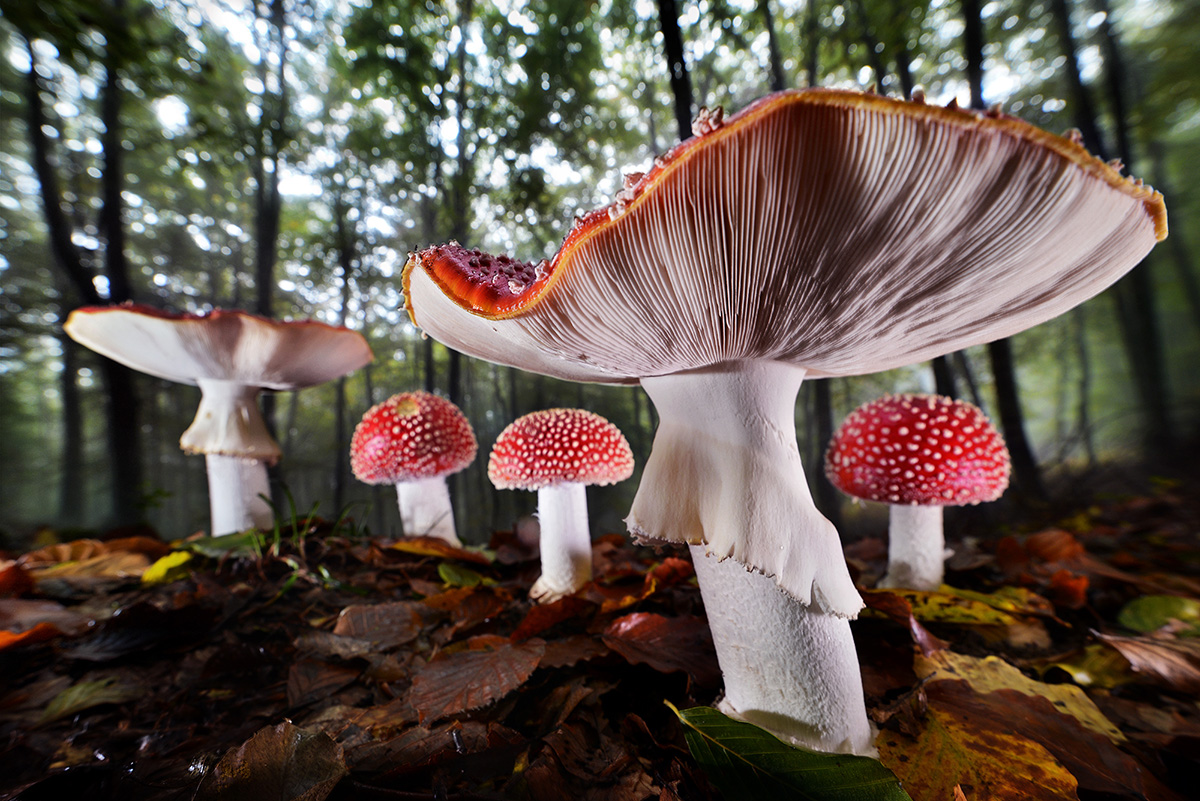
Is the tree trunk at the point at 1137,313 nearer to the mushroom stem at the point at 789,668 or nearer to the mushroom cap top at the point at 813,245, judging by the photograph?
the mushroom cap top at the point at 813,245

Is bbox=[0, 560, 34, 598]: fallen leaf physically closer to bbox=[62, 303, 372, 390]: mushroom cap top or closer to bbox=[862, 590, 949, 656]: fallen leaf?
bbox=[62, 303, 372, 390]: mushroom cap top

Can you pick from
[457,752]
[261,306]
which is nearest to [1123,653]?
[457,752]

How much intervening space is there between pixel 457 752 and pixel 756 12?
4978mm

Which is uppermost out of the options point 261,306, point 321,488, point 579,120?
point 579,120

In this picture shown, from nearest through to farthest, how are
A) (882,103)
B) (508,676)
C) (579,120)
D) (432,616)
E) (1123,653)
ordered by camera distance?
(882,103) < (508,676) < (1123,653) < (432,616) < (579,120)

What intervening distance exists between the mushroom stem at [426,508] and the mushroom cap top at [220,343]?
96 cm

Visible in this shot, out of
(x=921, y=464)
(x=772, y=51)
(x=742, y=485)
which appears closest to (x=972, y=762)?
(x=742, y=485)

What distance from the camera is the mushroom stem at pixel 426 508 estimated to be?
8.54 ft

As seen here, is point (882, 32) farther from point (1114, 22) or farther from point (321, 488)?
point (321, 488)

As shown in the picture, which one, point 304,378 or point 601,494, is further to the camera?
point 601,494

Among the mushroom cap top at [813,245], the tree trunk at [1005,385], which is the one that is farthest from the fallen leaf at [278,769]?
the tree trunk at [1005,385]

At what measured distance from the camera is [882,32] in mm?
3465

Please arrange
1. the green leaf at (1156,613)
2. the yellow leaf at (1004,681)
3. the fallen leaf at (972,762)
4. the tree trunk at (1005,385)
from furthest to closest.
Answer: the tree trunk at (1005,385)
the green leaf at (1156,613)
the yellow leaf at (1004,681)
the fallen leaf at (972,762)

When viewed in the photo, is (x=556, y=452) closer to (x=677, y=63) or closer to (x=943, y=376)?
(x=677, y=63)
